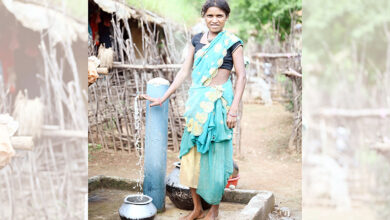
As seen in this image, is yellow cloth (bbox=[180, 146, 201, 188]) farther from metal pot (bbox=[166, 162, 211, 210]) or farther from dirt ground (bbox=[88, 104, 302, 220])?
dirt ground (bbox=[88, 104, 302, 220])

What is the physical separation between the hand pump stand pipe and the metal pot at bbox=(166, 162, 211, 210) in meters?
0.09

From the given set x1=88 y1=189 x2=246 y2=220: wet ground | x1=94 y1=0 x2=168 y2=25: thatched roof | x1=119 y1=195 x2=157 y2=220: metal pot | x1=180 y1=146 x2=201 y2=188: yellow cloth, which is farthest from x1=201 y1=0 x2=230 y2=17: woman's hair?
x1=94 y1=0 x2=168 y2=25: thatched roof

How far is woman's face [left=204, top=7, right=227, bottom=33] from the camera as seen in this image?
288 centimetres

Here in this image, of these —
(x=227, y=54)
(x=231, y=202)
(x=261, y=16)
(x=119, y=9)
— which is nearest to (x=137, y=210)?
(x=231, y=202)

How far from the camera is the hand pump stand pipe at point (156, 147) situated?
3279 mm

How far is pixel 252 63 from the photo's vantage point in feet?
43.0

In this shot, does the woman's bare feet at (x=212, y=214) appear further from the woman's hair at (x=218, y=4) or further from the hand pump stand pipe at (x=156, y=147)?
the woman's hair at (x=218, y=4)

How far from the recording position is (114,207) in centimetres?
362

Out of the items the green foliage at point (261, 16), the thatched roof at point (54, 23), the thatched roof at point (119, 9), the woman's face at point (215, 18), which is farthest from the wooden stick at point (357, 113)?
the green foliage at point (261, 16)

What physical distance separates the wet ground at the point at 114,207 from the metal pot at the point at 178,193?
0.06 m

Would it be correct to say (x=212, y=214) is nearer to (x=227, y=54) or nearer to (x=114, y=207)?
(x=114, y=207)

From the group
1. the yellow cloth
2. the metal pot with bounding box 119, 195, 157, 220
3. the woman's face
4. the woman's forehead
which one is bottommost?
the metal pot with bounding box 119, 195, 157, 220

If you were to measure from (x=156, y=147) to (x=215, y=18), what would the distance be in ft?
3.55

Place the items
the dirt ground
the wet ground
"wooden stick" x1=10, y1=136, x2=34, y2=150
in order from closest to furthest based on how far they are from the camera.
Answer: "wooden stick" x1=10, y1=136, x2=34, y2=150 < the wet ground < the dirt ground
